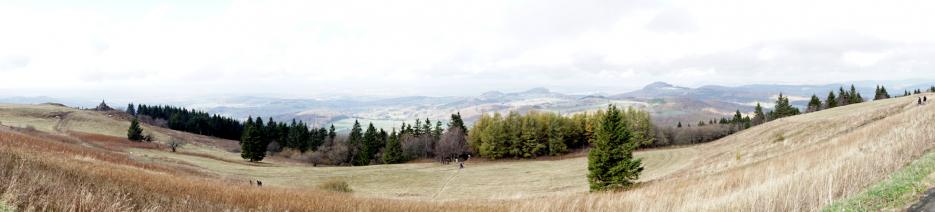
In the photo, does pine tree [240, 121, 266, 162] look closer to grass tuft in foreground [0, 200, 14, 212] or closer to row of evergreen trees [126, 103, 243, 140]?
row of evergreen trees [126, 103, 243, 140]

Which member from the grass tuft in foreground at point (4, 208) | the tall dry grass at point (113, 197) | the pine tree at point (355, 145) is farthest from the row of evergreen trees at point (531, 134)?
the grass tuft in foreground at point (4, 208)

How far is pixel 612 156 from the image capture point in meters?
27.6

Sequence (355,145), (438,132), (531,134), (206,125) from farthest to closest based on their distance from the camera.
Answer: (206,125) < (438,132) < (355,145) < (531,134)

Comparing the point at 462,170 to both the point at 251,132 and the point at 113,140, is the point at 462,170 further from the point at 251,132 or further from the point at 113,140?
the point at 113,140

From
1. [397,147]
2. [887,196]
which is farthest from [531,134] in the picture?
[887,196]

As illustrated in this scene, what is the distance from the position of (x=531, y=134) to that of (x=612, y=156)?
5851cm

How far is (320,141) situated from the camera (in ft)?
360

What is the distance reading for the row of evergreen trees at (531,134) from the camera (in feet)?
281

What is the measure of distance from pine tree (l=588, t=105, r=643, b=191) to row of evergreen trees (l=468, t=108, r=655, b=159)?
54.8 meters

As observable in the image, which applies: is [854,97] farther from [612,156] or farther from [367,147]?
[612,156]

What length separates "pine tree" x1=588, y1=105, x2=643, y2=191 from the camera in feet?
89.2

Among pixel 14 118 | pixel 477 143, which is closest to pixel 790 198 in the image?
pixel 477 143

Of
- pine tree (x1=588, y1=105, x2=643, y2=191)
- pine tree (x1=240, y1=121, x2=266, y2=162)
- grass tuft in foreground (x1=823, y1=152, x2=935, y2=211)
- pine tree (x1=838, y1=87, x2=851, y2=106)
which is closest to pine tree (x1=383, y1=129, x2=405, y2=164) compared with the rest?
pine tree (x1=240, y1=121, x2=266, y2=162)

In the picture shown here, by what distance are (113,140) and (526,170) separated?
2675 inches
